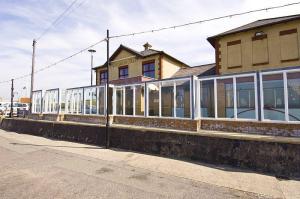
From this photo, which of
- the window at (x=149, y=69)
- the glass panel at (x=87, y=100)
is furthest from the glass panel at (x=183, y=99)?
the glass panel at (x=87, y=100)

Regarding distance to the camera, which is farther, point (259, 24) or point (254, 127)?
point (259, 24)

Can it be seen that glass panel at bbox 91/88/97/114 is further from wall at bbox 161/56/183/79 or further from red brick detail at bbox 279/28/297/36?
red brick detail at bbox 279/28/297/36

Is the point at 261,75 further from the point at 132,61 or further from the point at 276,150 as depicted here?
the point at 132,61

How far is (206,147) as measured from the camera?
833cm

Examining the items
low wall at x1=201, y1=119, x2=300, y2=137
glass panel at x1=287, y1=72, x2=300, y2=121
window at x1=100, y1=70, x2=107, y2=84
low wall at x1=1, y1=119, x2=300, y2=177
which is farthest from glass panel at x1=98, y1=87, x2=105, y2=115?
glass panel at x1=287, y1=72, x2=300, y2=121

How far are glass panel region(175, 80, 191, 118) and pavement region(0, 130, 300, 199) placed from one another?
439cm

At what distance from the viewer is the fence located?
9.81 m

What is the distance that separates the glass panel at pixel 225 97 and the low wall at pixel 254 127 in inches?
36.9

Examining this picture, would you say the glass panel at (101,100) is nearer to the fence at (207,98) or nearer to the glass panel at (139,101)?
the fence at (207,98)

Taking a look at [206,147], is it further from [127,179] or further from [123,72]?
[123,72]

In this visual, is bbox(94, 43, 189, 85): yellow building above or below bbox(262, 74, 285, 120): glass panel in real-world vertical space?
above

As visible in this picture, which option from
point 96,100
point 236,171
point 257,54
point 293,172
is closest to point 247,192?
point 236,171

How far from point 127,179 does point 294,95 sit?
9231mm

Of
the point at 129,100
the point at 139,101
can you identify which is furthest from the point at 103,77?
the point at 139,101
